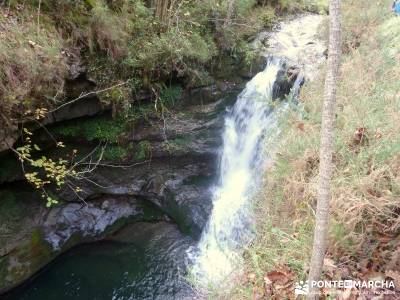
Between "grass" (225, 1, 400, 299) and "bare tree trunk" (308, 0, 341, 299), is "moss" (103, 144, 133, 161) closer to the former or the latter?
"grass" (225, 1, 400, 299)

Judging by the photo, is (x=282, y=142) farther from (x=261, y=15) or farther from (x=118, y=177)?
(x=261, y=15)

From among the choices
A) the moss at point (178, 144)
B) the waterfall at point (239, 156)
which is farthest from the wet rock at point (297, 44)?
the moss at point (178, 144)

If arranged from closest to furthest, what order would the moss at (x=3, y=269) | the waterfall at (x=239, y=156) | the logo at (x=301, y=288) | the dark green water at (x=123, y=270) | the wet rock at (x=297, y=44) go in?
the logo at (x=301, y=288) → the moss at (x=3, y=269) → the dark green water at (x=123, y=270) → the waterfall at (x=239, y=156) → the wet rock at (x=297, y=44)

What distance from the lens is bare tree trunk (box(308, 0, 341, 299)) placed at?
2070mm

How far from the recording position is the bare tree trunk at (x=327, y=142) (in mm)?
2070

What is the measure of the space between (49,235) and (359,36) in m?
6.92

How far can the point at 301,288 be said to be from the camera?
2842 millimetres

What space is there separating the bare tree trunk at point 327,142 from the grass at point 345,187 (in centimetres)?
45

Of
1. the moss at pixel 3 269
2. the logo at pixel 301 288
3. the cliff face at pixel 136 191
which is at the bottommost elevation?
the moss at pixel 3 269

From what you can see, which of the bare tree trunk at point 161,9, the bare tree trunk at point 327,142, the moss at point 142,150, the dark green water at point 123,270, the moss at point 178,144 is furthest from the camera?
the moss at point 178,144

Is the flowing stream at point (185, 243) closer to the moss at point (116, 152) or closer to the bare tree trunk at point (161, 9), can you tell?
the moss at point (116, 152)

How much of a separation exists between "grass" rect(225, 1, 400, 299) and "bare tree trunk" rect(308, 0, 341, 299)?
1.49ft

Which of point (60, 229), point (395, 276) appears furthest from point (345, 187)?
point (60, 229)

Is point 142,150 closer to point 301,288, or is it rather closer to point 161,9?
point 161,9
